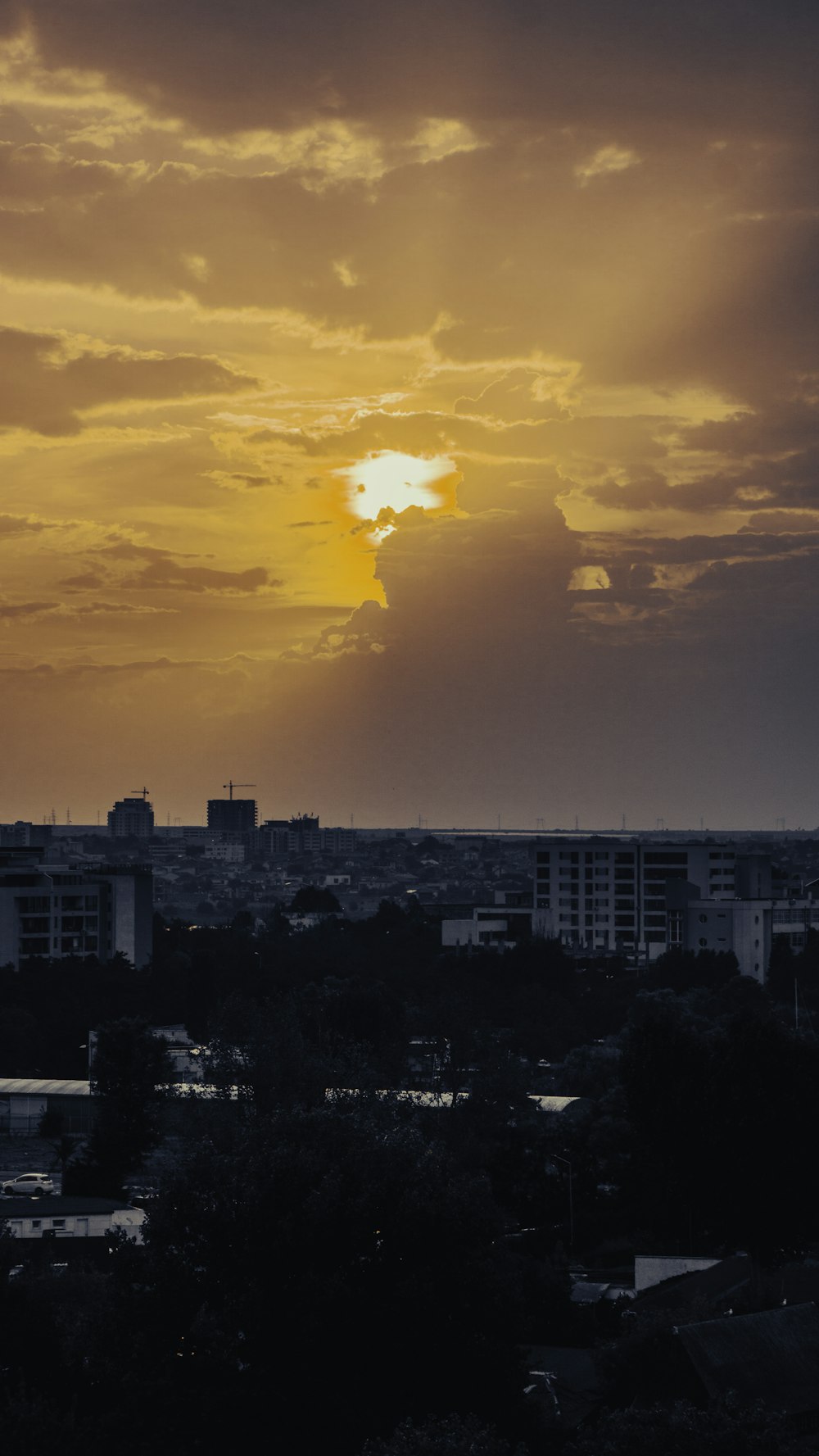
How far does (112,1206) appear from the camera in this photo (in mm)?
→ 29406

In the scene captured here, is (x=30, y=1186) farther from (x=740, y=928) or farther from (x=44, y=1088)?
(x=740, y=928)

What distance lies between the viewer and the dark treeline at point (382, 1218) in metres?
16.2

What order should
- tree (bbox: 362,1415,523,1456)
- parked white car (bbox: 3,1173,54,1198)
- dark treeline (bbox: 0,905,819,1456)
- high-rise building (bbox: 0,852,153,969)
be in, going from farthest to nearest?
high-rise building (bbox: 0,852,153,969) < parked white car (bbox: 3,1173,54,1198) < dark treeline (bbox: 0,905,819,1456) < tree (bbox: 362,1415,523,1456)

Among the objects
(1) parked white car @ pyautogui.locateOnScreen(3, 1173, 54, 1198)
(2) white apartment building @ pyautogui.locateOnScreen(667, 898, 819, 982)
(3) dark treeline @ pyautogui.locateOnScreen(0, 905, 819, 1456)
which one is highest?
(2) white apartment building @ pyautogui.locateOnScreen(667, 898, 819, 982)

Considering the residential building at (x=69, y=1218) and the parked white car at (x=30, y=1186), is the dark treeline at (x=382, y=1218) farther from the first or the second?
the residential building at (x=69, y=1218)

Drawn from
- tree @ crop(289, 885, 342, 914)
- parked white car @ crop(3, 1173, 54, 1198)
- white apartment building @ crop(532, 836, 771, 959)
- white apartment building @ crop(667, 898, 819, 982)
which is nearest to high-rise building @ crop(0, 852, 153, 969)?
white apartment building @ crop(532, 836, 771, 959)

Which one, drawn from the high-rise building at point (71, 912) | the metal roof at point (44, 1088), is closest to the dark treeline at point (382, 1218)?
the metal roof at point (44, 1088)

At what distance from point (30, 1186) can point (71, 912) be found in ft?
91.1

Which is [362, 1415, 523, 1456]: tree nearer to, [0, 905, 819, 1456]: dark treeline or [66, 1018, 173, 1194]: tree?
[0, 905, 819, 1456]: dark treeline

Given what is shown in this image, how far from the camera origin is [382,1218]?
17.9 m

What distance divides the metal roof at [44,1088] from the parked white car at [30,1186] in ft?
21.3

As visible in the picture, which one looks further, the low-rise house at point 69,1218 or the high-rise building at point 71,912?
the high-rise building at point 71,912

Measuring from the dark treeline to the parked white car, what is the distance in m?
1.17

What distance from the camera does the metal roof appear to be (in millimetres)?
41250
